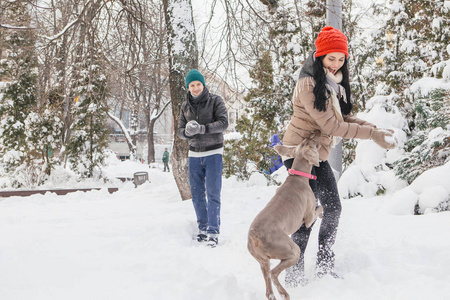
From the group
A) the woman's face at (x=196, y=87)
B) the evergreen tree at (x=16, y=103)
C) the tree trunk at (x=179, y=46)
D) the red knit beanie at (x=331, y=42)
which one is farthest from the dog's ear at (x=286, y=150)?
the evergreen tree at (x=16, y=103)

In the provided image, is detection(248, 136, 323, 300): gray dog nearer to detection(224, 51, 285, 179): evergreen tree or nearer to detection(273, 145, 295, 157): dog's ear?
detection(273, 145, 295, 157): dog's ear

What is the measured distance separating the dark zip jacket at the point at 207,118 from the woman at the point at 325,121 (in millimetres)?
1253

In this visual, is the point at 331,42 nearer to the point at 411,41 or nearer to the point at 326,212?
the point at 326,212

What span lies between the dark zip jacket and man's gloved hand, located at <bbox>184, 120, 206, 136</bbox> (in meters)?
0.09

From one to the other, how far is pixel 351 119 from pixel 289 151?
2.07ft

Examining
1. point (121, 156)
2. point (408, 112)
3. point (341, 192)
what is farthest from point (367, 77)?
point (121, 156)

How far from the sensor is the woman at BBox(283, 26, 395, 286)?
2521 mm

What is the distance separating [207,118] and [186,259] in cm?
163

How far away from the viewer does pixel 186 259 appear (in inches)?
130

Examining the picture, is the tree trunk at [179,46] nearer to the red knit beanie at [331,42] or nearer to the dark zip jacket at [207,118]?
the dark zip jacket at [207,118]

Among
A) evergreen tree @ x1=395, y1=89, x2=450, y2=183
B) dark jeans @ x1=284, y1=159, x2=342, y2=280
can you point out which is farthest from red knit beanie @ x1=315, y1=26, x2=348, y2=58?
evergreen tree @ x1=395, y1=89, x2=450, y2=183

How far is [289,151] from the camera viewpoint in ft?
8.91

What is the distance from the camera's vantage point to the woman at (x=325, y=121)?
2521mm

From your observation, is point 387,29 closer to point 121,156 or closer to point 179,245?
point 179,245
